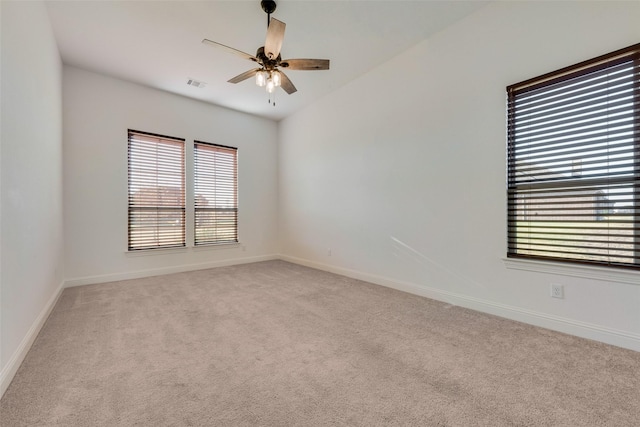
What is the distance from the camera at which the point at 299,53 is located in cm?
358

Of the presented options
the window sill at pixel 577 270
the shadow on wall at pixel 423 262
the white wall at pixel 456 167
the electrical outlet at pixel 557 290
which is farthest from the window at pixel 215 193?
the electrical outlet at pixel 557 290

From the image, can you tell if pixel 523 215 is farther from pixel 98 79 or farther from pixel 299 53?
pixel 98 79

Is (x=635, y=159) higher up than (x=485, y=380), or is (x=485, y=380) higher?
(x=635, y=159)

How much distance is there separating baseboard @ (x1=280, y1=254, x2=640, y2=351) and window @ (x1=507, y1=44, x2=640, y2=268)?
1.72 feet

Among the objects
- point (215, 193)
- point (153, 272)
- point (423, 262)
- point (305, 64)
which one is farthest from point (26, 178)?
point (423, 262)

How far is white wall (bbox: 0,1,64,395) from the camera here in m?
1.78

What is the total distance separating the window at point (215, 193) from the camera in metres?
5.19

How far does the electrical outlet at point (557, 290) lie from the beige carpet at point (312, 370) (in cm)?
33

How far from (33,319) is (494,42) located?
494 cm

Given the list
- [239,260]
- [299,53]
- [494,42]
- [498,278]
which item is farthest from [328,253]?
[494,42]

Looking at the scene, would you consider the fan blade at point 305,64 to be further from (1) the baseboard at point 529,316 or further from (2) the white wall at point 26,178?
(1) the baseboard at point 529,316

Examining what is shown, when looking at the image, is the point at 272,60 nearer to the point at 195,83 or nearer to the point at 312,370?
the point at 195,83

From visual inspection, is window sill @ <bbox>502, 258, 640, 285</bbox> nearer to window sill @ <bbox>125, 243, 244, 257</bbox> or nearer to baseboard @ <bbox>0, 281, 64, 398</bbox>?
baseboard @ <bbox>0, 281, 64, 398</bbox>

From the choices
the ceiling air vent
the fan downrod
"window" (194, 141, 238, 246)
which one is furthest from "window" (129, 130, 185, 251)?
the fan downrod
